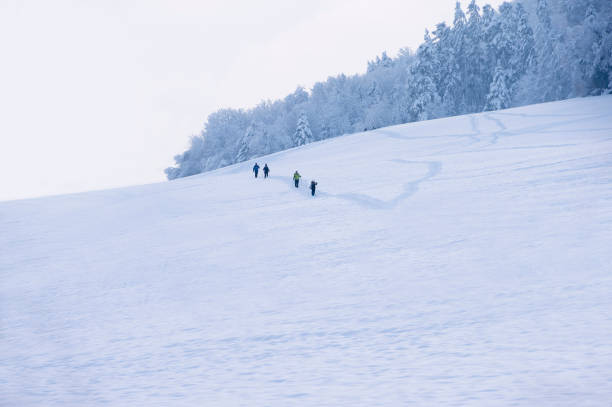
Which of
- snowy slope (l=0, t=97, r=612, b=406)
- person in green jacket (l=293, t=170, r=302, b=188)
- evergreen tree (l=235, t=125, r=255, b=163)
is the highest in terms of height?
evergreen tree (l=235, t=125, r=255, b=163)

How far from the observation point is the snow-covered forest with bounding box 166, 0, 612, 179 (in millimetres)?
36344

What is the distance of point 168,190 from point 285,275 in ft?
49.7

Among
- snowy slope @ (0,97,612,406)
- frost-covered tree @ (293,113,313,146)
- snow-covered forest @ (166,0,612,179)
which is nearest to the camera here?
snowy slope @ (0,97,612,406)

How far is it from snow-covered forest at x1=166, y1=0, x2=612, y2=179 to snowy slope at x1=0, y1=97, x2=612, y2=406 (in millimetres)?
23963

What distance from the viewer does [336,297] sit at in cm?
Result: 792

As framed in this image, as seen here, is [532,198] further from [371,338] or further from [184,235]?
[184,235]

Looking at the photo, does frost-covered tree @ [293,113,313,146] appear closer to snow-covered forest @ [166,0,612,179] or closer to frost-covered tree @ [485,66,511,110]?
snow-covered forest @ [166,0,612,179]

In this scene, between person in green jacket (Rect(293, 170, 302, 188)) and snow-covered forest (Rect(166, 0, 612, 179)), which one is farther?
snow-covered forest (Rect(166, 0, 612, 179))

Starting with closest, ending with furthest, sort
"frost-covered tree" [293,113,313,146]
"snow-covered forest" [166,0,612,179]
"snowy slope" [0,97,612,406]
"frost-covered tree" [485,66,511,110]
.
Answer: "snowy slope" [0,97,612,406] → "snow-covered forest" [166,0,612,179] → "frost-covered tree" [485,66,511,110] → "frost-covered tree" [293,113,313,146]

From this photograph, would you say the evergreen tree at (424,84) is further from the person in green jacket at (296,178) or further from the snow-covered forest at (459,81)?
the person in green jacket at (296,178)

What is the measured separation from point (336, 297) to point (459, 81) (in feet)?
196

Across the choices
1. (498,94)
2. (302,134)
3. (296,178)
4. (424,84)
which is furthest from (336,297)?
(302,134)

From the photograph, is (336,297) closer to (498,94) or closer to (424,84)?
(498,94)

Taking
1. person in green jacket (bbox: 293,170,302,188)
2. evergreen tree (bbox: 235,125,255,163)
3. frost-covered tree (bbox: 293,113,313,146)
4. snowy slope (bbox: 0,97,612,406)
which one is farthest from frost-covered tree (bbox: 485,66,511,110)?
person in green jacket (bbox: 293,170,302,188)
